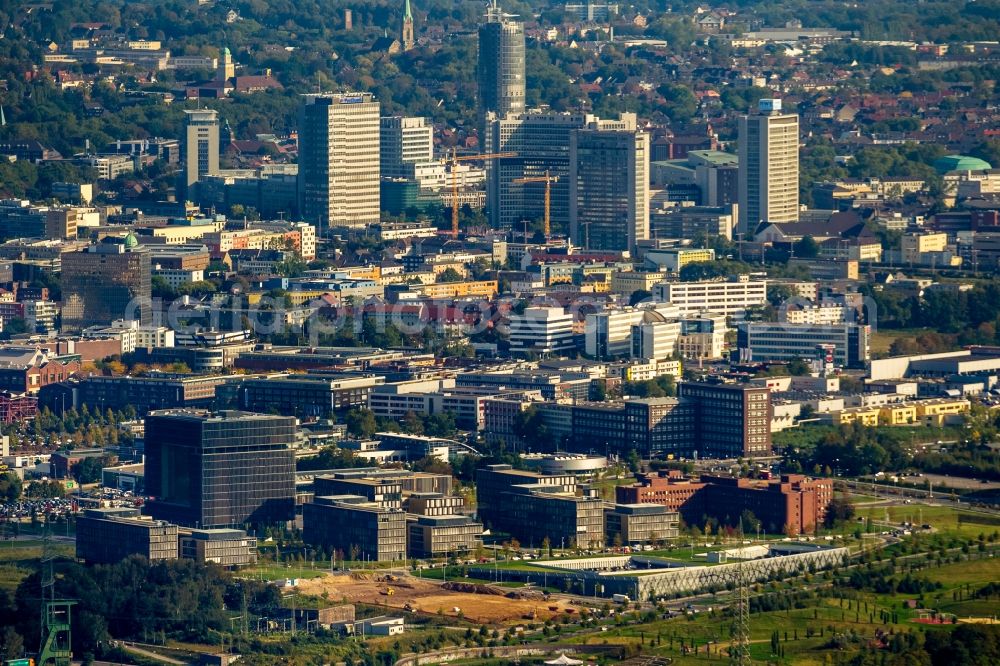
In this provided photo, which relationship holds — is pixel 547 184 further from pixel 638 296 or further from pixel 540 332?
pixel 540 332

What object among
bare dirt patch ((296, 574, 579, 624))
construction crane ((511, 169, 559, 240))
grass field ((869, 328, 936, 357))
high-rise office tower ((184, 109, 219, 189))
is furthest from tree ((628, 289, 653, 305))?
bare dirt patch ((296, 574, 579, 624))

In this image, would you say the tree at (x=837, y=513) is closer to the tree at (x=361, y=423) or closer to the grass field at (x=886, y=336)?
the tree at (x=361, y=423)

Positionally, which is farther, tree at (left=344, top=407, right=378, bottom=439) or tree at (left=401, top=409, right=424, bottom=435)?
tree at (left=401, top=409, right=424, bottom=435)

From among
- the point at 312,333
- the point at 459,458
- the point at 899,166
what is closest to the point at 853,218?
the point at 899,166

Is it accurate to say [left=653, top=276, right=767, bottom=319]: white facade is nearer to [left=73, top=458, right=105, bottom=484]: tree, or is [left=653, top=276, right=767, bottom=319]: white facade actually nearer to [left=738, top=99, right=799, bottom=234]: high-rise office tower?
[left=738, top=99, right=799, bottom=234]: high-rise office tower

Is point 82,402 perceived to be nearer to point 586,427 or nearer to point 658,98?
point 586,427

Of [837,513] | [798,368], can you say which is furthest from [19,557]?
[798,368]

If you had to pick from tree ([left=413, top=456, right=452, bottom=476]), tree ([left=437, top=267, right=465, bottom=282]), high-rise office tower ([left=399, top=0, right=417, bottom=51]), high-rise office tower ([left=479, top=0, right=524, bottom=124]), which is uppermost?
high-rise office tower ([left=399, top=0, right=417, bottom=51])
